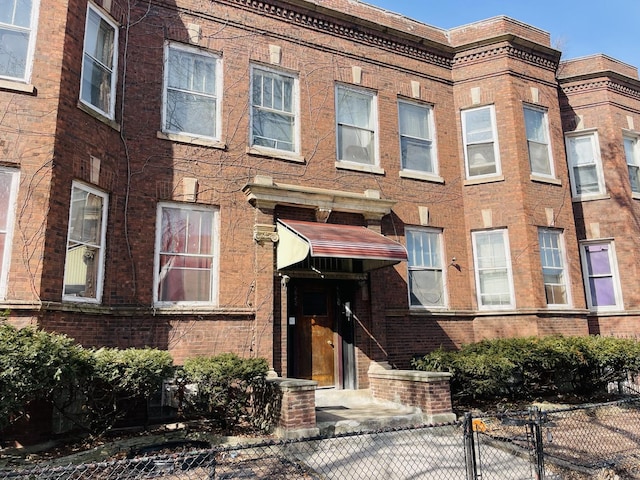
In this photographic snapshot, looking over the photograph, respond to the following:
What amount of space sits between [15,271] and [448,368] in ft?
25.2

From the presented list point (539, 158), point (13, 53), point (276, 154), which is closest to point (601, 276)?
point (539, 158)

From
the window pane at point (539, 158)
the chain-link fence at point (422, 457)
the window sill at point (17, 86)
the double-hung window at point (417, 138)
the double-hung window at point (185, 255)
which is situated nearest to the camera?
the chain-link fence at point (422, 457)

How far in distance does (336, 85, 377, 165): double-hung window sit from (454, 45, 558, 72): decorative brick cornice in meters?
3.14

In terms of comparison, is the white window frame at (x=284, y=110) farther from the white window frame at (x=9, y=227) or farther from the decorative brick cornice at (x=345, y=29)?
the white window frame at (x=9, y=227)

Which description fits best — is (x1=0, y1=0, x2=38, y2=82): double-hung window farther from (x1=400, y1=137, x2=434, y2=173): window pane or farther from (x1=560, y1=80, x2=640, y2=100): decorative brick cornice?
(x1=560, y1=80, x2=640, y2=100): decorative brick cornice

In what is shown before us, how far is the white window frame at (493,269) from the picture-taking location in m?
12.1

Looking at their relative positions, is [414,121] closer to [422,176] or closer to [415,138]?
[415,138]

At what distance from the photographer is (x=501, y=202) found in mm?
12562

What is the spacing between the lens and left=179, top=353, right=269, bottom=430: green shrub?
763 cm

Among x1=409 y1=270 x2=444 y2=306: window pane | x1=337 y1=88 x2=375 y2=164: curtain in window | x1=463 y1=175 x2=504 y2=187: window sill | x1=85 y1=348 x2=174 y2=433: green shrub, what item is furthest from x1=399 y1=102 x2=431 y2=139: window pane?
x1=85 y1=348 x2=174 y2=433: green shrub

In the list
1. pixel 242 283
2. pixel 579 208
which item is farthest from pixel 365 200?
pixel 579 208

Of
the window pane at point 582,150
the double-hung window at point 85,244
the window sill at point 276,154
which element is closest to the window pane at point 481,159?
the window pane at point 582,150

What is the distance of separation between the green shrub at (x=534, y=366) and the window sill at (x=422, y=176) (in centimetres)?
419

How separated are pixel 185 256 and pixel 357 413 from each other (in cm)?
431
